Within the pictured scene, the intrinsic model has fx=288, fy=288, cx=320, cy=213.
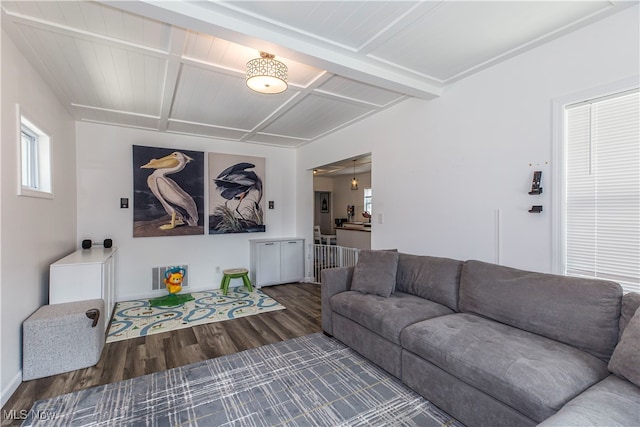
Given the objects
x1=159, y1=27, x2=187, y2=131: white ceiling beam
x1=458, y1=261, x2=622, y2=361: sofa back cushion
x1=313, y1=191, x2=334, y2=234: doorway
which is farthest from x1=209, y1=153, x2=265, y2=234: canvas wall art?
x1=313, y1=191, x2=334, y2=234: doorway

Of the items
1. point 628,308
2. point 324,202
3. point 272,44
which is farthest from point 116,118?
point 324,202

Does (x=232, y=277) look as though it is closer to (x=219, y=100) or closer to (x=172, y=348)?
(x=172, y=348)

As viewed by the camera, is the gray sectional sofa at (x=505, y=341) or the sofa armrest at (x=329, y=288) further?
the sofa armrest at (x=329, y=288)

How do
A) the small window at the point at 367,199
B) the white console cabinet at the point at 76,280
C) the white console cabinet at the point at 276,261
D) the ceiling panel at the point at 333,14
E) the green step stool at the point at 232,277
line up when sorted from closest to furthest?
the ceiling panel at the point at 333,14
the white console cabinet at the point at 76,280
the green step stool at the point at 232,277
the white console cabinet at the point at 276,261
the small window at the point at 367,199

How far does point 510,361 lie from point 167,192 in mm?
4779

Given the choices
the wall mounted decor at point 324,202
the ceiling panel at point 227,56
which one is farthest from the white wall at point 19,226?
the wall mounted decor at point 324,202

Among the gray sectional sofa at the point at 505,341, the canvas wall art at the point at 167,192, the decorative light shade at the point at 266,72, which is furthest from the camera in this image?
the canvas wall art at the point at 167,192

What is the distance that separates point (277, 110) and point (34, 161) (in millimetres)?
2567

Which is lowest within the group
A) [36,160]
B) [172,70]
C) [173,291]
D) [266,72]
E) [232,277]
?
[173,291]

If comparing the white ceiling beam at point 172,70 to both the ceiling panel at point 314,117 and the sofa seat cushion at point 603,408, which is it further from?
the sofa seat cushion at point 603,408

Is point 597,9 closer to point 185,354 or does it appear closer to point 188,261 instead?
point 185,354

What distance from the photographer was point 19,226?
2.24 metres

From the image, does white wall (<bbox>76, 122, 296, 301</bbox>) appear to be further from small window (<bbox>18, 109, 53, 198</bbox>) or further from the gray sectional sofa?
the gray sectional sofa

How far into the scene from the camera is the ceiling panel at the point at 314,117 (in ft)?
11.5
